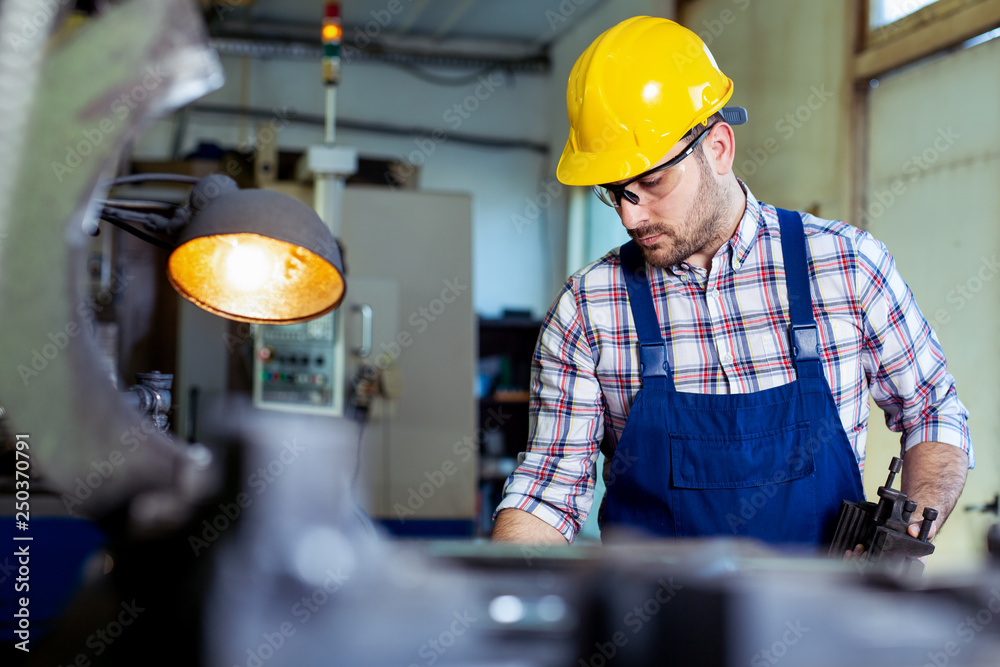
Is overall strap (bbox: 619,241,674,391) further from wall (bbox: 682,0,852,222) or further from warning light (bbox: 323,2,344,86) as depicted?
warning light (bbox: 323,2,344,86)

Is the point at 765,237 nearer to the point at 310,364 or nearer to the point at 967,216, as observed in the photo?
the point at 967,216

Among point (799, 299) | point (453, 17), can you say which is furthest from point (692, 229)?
point (453, 17)

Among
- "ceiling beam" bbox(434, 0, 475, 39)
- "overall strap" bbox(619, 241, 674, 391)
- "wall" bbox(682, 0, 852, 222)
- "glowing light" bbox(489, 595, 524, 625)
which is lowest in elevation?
"glowing light" bbox(489, 595, 524, 625)

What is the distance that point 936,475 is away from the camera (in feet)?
3.96

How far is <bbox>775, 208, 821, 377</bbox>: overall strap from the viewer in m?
1.22

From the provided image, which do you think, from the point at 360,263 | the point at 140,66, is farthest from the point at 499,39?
the point at 140,66

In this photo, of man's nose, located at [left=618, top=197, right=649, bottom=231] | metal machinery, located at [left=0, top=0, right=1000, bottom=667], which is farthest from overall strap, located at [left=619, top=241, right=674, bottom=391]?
metal machinery, located at [left=0, top=0, right=1000, bottom=667]

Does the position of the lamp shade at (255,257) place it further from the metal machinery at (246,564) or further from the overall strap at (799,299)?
the overall strap at (799,299)

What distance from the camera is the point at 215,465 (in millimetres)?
318

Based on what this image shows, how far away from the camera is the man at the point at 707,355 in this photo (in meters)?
1.20

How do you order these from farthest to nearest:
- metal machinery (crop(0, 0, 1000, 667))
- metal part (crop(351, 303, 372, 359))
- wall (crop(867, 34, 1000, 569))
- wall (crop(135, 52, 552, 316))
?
1. wall (crop(135, 52, 552, 316))
2. metal part (crop(351, 303, 372, 359))
3. wall (crop(867, 34, 1000, 569))
4. metal machinery (crop(0, 0, 1000, 667))

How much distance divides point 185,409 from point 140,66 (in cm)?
314

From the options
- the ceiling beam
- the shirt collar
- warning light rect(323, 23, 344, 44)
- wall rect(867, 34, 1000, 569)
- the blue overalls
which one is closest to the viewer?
the blue overalls

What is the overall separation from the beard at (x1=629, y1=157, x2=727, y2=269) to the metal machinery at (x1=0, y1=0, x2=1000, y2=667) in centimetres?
93
